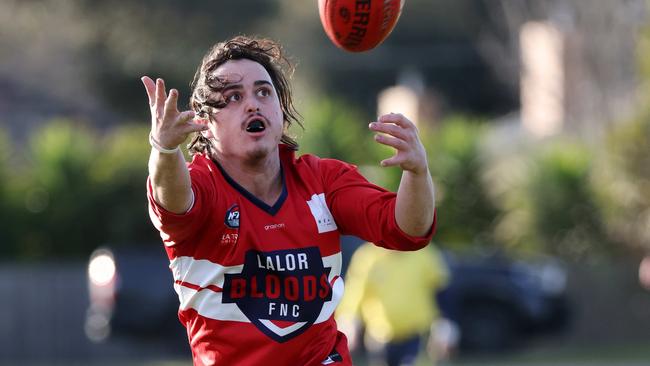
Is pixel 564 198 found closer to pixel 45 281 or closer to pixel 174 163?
pixel 45 281

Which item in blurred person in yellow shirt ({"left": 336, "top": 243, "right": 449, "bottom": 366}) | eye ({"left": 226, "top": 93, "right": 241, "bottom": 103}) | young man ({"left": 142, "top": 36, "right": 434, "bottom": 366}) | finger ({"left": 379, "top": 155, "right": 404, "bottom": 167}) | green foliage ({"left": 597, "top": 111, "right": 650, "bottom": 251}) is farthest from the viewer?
green foliage ({"left": 597, "top": 111, "right": 650, "bottom": 251})

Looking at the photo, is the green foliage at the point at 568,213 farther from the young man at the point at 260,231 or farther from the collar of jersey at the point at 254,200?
the collar of jersey at the point at 254,200

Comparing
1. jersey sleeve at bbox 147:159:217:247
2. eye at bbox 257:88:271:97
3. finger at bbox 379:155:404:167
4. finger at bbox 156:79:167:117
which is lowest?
jersey sleeve at bbox 147:159:217:247

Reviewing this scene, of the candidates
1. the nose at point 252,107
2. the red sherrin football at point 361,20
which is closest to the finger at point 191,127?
the nose at point 252,107

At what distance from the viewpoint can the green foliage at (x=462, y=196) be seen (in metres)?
19.3

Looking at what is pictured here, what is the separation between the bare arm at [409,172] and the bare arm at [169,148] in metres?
0.64

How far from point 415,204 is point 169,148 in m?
0.90

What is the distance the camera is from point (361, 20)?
212 inches

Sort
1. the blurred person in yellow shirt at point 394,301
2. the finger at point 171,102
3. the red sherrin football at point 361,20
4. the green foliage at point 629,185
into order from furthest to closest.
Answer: the green foliage at point 629,185, the blurred person in yellow shirt at point 394,301, the red sherrin football at point 361,20, the finger at point 171,102

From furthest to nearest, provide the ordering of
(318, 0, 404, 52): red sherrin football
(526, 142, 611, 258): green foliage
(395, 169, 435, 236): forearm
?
1. (526, 142, 611, 258): green foliage
2. (318, 0, 404, 52): red sherrin football
3. (395, 169, 435, 236): forearm

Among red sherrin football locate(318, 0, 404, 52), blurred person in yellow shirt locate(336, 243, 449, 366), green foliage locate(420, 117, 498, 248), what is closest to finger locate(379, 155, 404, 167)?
red sherrin football locate(318, 0, 404, 52)

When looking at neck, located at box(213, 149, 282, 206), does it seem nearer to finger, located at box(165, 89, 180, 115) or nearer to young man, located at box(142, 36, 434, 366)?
young man, located at box(142, 36, 434, 366)

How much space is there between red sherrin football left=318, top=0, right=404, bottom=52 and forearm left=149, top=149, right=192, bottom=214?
3.84ft

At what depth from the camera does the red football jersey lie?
4.89 m
